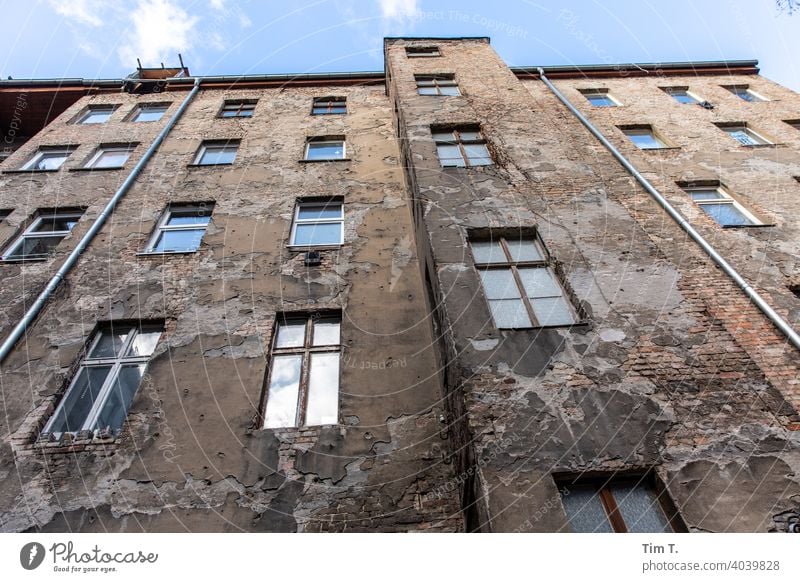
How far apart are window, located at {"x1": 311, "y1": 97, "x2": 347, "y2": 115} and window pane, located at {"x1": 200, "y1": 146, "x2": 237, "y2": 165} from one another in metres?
2.97

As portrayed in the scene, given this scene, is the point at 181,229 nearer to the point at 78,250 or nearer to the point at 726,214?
the point at 78,250

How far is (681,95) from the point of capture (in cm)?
1413

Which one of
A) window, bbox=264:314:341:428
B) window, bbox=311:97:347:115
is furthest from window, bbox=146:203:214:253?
window, bbox=311:97:347:115

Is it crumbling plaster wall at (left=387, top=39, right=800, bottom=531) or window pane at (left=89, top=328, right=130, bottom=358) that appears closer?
crumbling plaster wall at (left=387, top=39, right=800, bottom=531)

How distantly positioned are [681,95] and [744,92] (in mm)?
2288

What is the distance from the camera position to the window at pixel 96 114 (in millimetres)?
12562

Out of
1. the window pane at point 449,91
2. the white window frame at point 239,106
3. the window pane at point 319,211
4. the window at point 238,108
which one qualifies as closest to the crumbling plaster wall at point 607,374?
the window pane at point 319,211

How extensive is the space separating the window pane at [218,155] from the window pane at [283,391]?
20.5ft

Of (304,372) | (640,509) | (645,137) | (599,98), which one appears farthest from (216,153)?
(599,98)

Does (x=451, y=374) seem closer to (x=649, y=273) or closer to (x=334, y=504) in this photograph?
(x=334, y=504)

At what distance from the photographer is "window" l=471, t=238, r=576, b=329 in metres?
4.92

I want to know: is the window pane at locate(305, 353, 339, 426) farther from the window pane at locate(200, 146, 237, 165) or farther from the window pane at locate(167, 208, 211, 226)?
the window pane at locate(200, 146, 237, 165)

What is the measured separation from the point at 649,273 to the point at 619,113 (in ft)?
31.0

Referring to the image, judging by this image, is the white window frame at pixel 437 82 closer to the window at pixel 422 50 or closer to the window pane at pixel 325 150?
the window at pixel 422 50
